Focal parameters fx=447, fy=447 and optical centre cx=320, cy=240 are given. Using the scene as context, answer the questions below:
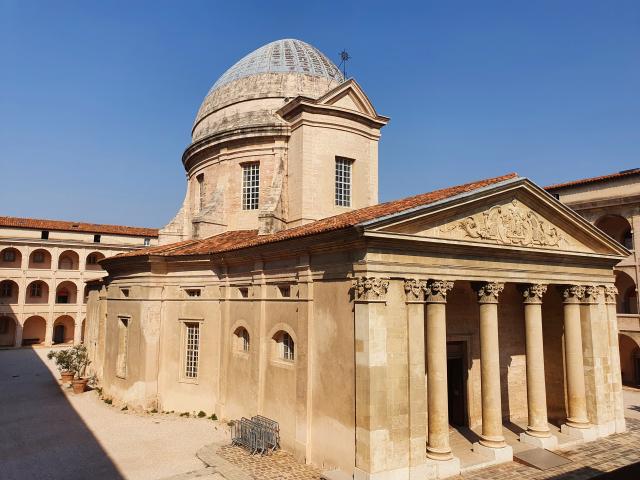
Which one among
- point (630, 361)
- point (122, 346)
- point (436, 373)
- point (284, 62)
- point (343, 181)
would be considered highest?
point (284, 62)

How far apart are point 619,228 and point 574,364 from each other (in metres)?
18.4

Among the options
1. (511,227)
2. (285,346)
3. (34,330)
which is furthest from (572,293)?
(34,330)

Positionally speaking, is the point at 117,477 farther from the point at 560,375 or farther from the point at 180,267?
the point at 560,375

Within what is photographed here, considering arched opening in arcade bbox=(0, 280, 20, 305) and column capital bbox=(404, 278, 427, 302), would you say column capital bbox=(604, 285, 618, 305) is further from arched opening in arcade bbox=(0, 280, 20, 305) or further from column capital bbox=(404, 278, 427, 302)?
arched opening in arcade bbox=(0, 280, 20, 305)

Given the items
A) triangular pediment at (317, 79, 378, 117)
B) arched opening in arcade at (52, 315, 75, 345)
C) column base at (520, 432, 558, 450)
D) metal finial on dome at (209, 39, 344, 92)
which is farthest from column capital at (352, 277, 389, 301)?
arched opening in arcade at (52, 315, 75, 345)

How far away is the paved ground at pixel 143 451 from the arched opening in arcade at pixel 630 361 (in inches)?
392

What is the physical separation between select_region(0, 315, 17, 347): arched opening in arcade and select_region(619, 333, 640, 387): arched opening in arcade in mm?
52793

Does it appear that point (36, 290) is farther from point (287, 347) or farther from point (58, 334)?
point (287, 347)

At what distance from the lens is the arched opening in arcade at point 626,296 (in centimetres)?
2959

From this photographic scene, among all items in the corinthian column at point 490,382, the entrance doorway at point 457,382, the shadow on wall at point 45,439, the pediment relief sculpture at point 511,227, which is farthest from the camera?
the entrance doorway at point 457,382

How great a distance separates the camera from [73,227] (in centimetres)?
4778

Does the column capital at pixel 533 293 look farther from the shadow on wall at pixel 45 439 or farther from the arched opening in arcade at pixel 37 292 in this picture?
the arched opening in arcade at pixel 37 292

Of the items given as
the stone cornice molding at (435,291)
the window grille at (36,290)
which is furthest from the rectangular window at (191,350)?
the window grille at (36,290)

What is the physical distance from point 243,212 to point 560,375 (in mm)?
15628
